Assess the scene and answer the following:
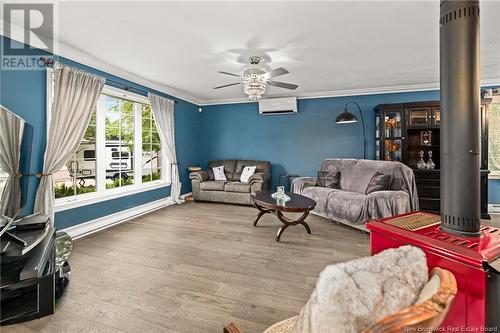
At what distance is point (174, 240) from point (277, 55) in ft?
9.43

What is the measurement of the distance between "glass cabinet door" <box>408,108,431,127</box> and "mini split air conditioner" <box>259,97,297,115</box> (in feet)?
7.57

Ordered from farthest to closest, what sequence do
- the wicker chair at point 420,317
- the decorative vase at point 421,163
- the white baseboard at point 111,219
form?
the decorative vase at point 421,163
the white baseboard at point 111,219
the wicker chair at point 420,317

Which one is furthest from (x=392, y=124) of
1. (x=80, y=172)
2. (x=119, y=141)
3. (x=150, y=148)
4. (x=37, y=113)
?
(x=37, y=113)

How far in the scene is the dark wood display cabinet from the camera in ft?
14.3

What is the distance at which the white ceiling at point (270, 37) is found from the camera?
87.4 inches

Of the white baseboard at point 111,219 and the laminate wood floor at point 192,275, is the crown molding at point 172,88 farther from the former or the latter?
the laminate wood floor at point 192,275

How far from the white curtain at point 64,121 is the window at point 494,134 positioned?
678 cm

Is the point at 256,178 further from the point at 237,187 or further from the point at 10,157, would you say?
the point at 10,157

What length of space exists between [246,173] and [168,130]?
2.00 m

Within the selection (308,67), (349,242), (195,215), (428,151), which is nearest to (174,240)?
(195,215)

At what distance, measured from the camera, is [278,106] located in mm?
5605

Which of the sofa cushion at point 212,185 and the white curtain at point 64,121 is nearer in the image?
the white curtain at point 64,121

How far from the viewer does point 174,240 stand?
3.13 meters

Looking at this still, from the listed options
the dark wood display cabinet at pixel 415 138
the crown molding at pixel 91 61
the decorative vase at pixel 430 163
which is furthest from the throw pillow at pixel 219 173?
the decorative vase at pixel 430 163
